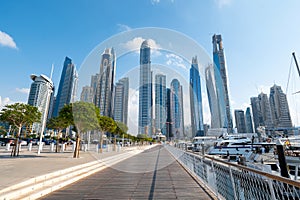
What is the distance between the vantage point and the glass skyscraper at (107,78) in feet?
21.4

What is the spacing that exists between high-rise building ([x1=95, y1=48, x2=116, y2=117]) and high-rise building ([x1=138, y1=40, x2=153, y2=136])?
4.12 ft

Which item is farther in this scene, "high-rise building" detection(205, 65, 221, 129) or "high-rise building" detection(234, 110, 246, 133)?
"high-rise building" detection(234, 110, 246, 133)

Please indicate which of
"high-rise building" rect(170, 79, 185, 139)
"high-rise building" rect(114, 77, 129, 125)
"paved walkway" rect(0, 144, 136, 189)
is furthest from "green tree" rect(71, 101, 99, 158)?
"high-rise building" rect(170, 79, 185, 139)

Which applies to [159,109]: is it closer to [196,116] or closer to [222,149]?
[196,116]

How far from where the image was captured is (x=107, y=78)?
815 centimetres

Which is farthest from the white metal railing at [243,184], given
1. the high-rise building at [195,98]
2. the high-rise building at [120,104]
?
the high-rise building at [120,104]

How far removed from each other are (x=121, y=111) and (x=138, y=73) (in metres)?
3.81

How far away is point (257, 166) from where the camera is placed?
27.6 feet

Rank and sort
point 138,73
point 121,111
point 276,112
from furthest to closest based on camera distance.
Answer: point 276,112, point 121,111, point 138,73

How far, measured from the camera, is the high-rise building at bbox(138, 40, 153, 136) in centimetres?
738

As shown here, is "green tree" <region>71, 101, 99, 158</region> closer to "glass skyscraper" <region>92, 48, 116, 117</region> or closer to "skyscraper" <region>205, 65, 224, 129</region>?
"glass skyscraper" <region>92, 48, 116, 117</region>

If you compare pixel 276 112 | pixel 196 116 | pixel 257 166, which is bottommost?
pixel 257 166

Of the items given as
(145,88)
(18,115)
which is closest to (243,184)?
(145,88)

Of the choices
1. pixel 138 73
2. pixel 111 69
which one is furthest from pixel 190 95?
pixel 111 69
